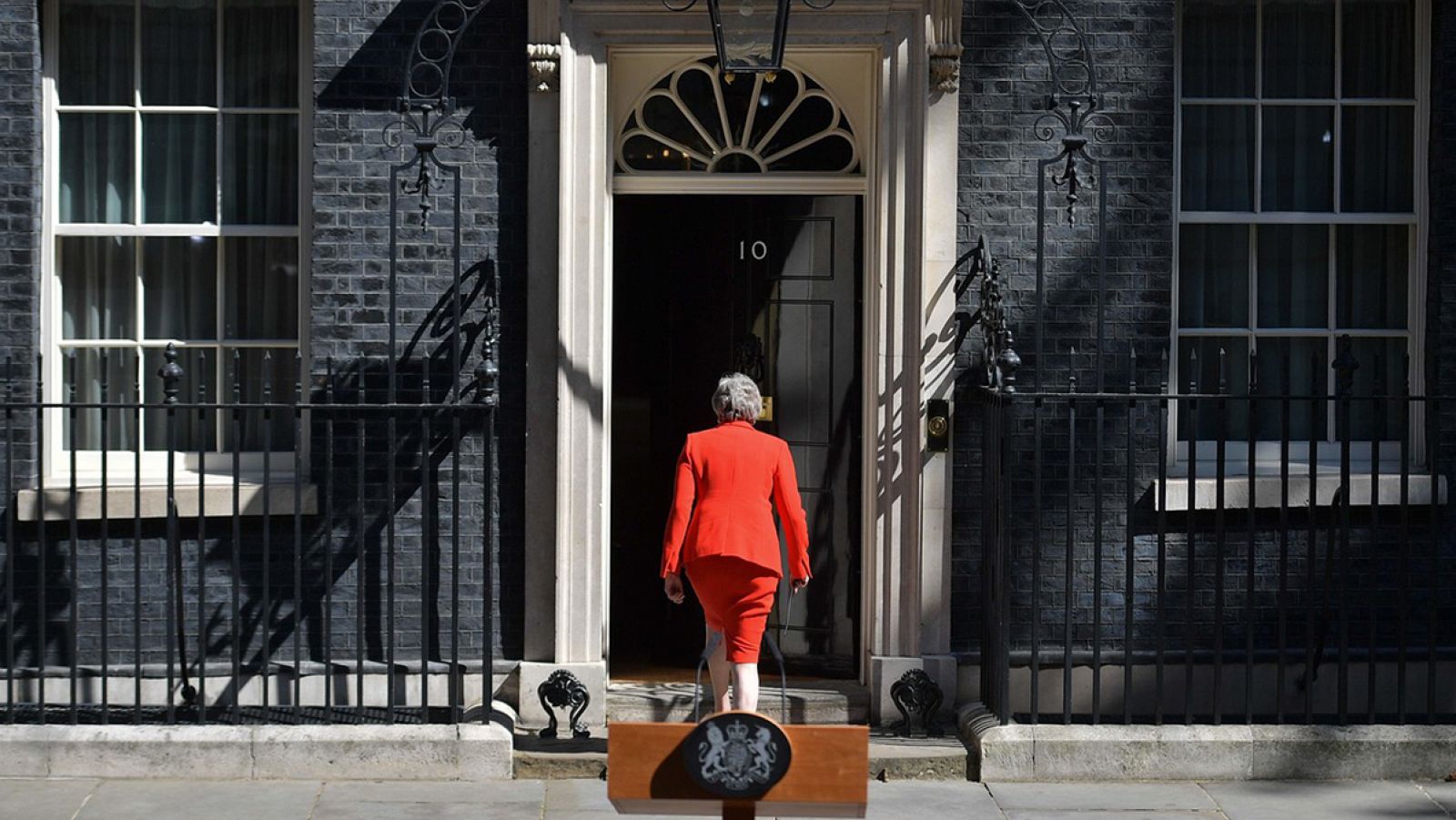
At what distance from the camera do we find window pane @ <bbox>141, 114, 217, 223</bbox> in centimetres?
856

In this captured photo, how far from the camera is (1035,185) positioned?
843 centimetres

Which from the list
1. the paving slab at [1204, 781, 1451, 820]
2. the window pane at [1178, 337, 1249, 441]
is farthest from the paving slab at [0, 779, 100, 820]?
the window pane at [1178, 337, 1249, 441]

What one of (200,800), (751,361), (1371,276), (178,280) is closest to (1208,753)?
(1371,276)

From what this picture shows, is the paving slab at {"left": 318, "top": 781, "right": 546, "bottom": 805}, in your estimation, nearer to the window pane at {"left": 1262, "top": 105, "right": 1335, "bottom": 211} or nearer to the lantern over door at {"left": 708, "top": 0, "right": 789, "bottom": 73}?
the lantern over door at {"left": 708, "top": 0, "right": 789, "bottom": 73}

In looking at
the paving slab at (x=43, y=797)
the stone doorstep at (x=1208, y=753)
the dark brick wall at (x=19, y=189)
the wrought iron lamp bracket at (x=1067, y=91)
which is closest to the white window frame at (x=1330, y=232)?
the wrought iron lamp bracket at (x=1067, y=91)

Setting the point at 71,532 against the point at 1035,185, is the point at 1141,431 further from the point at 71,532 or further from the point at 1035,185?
the point at 71,532

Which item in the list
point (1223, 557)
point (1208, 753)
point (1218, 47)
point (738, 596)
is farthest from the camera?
point (1218, 47)

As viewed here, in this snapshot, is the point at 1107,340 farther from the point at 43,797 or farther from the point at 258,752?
the point at 43,797

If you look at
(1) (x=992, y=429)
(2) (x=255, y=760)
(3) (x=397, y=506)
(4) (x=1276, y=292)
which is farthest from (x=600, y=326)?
(4) (x=1276, y=292)

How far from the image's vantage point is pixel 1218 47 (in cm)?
870

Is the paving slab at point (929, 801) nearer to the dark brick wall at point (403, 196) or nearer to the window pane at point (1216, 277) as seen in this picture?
→ the dark brick wall at point (403, 196)

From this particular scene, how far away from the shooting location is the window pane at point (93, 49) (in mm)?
8516

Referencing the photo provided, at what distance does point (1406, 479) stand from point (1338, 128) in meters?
1.81

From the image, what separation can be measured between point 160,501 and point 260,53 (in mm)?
2151
